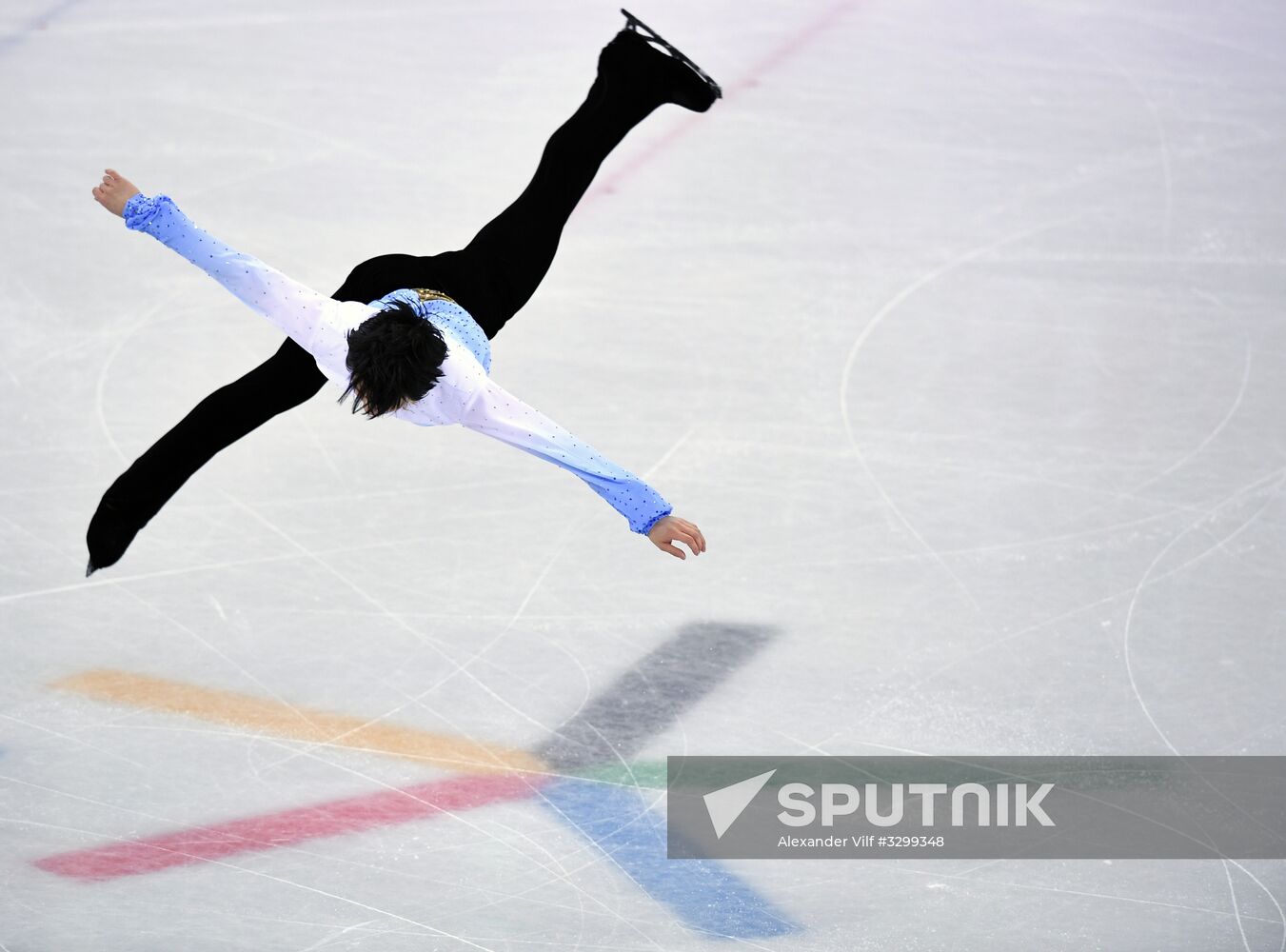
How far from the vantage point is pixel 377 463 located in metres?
5.70

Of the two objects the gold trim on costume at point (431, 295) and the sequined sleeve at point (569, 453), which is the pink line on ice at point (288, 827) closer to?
the sequined sleeve at point (569, 453)

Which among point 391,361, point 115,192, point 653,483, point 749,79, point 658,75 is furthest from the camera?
point 749,79

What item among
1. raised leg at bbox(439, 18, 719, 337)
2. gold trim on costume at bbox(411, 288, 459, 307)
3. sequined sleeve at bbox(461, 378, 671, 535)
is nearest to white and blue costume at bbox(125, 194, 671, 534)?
sequined sleeve at bbox(461, 378, 671, 535)

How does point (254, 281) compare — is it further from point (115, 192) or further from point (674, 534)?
point (674, 534)

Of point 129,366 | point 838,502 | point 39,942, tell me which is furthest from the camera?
point 129,366

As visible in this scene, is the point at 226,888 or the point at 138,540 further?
the point at 138,540

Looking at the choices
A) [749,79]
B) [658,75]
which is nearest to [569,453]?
[658,75]

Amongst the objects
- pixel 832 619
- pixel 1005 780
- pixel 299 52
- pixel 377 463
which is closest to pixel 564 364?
pixel 377 463

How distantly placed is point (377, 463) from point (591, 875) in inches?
73.4

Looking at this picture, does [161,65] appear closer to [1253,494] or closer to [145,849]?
[145,849]

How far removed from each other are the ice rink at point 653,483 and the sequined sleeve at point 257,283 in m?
1.41

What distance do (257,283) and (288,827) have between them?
59.3 inches

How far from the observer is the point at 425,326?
12.1ft

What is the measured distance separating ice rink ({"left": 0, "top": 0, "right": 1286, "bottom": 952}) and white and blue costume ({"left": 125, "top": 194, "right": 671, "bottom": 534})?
1.17m
